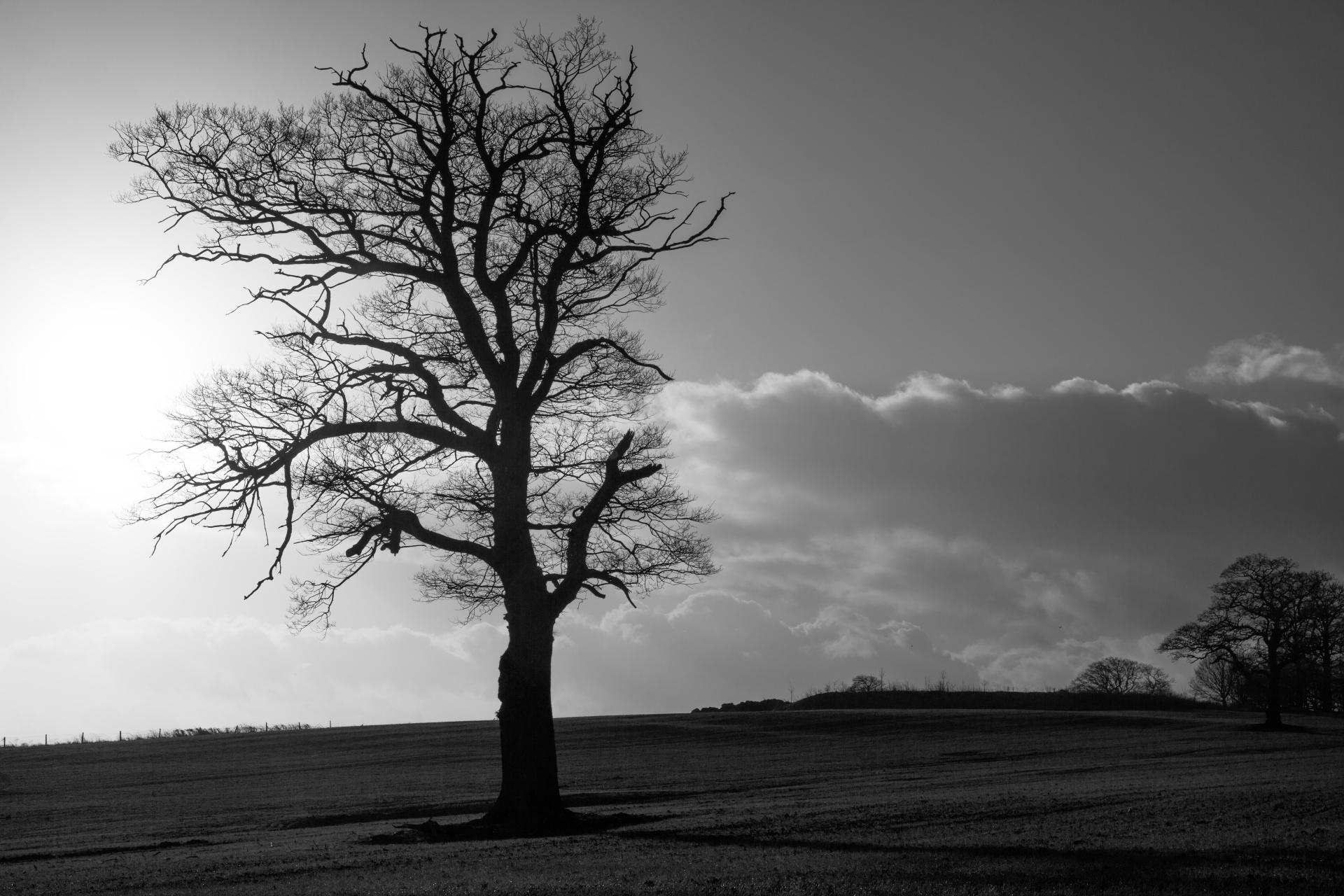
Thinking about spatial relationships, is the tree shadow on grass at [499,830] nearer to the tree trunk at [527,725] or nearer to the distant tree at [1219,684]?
the tree trunk at [527,725]

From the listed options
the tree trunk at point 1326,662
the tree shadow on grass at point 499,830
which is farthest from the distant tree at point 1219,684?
the tree shadow on grass at point 499,830

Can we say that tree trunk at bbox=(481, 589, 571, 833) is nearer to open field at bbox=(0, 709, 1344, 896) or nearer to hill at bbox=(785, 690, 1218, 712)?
open field at bbox=(0, 709, 1344, 896)

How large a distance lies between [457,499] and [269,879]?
314 inches

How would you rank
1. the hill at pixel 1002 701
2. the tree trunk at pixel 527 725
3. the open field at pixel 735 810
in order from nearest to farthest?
1. the open field at pixel 735 810
2. the tree trunk at pixel 527 725
3. the hill at pixel 1002 701

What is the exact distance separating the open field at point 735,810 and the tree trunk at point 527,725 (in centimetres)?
167

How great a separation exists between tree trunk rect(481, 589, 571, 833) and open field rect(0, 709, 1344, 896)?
167 cm

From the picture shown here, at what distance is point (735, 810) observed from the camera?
2038cm

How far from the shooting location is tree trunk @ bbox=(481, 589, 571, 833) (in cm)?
1822

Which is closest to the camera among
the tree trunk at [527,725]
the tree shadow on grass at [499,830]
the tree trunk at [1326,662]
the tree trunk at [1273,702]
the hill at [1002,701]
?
the tree shadow on grass at [499,830]

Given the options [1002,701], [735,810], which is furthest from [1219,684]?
[735,810]

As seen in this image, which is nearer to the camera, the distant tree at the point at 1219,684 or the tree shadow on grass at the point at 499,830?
the tree shadow on grass at the point at 499,830

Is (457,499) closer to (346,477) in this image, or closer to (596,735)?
(346,477)

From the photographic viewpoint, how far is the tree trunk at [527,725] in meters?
18.2

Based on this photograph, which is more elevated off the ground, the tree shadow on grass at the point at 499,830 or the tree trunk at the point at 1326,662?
the tree shadow on grass at the point at 499,830
